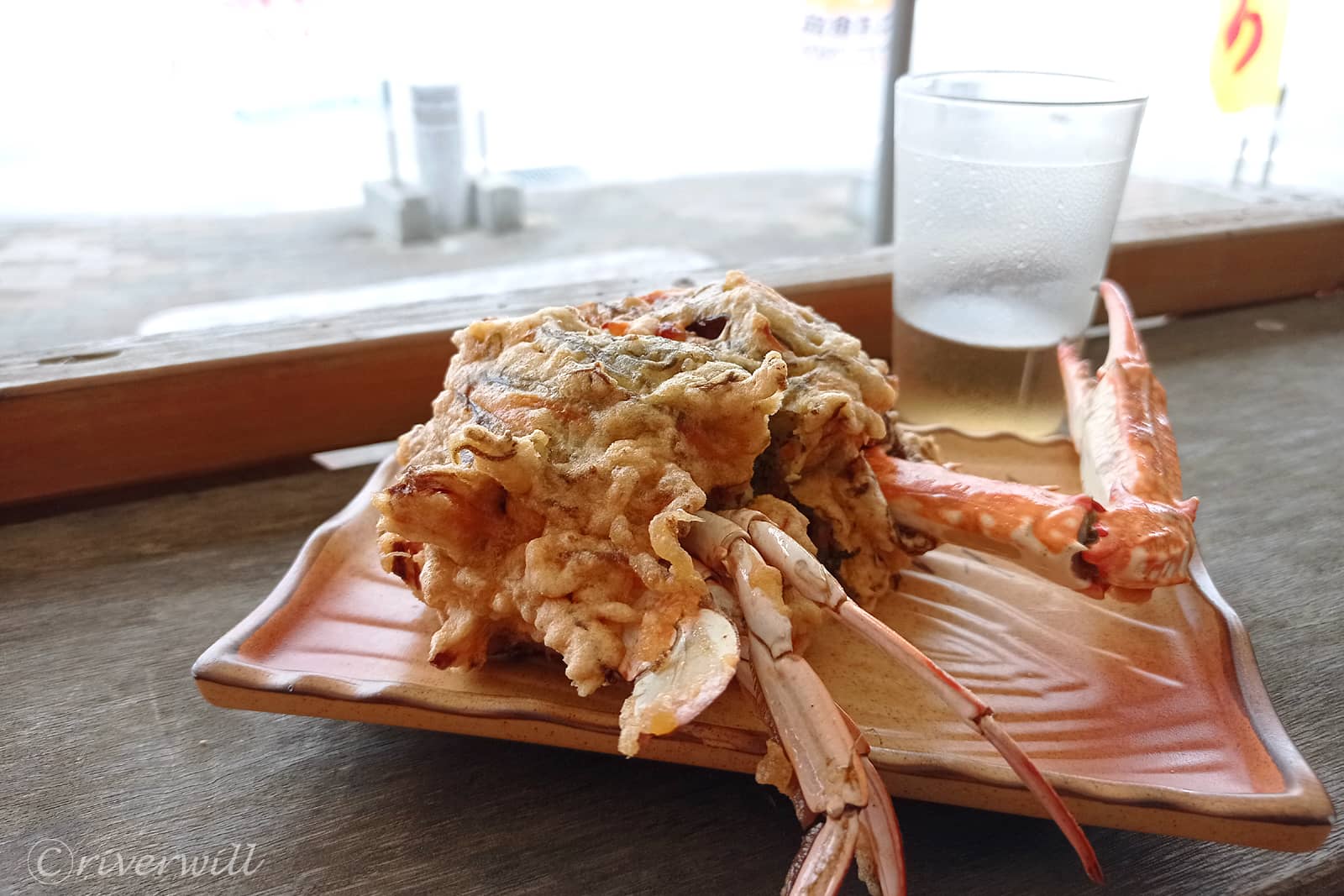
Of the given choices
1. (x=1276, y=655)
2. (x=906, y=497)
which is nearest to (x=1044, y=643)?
(x=906, y=497)

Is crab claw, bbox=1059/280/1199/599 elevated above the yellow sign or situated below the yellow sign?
below

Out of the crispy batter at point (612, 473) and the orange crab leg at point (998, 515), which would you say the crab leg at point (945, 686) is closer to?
the crispy batter at point (612, 473)

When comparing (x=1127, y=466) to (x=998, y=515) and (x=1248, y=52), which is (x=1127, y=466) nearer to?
(x=998, y=515)

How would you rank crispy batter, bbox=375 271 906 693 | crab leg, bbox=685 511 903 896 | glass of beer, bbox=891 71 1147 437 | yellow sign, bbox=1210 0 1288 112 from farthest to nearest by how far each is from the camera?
yellow sign, bbox=1210 0 1288 112, glass of beer, bbox=891 71 1147 437, crispy batter, bbox=375 271 906 693, crab leg, bbox=685 511 903 896

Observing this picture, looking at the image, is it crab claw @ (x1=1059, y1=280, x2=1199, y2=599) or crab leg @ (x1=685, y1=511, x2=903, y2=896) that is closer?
crab leg @ (x1=685, y1=511, x2=903, y2=896)

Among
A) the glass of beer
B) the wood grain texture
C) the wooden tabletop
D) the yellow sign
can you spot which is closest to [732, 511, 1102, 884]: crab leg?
the wooden tabletop

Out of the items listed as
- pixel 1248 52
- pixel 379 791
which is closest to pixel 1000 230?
pixel 379 791

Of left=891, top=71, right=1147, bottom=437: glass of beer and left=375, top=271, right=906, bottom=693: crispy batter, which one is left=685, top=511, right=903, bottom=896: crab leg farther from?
left=891, top=71, right=1147, bottom=437: glass of beer

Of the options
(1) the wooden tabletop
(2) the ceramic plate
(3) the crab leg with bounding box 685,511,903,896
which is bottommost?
(1) the wooden tabletop
